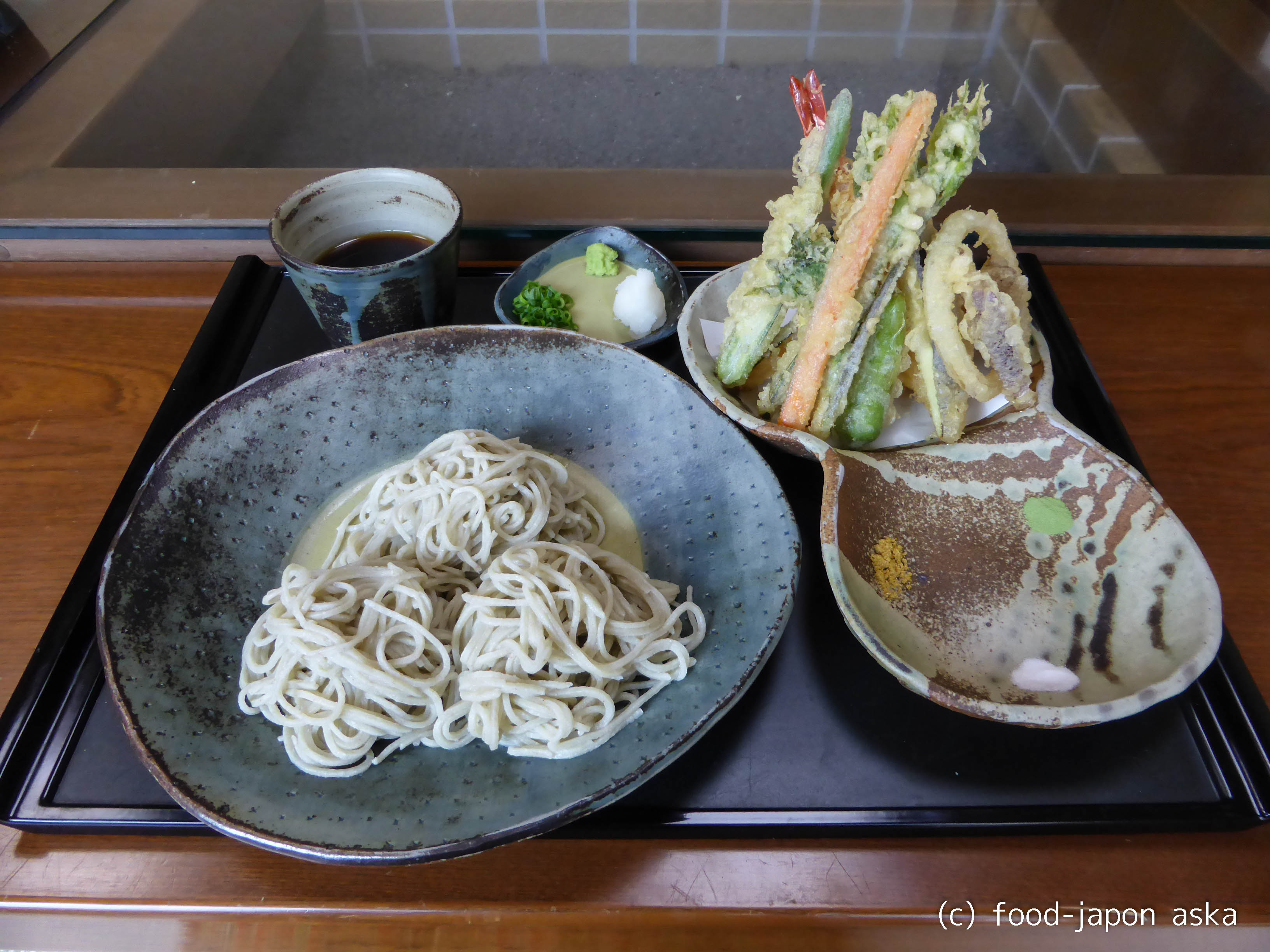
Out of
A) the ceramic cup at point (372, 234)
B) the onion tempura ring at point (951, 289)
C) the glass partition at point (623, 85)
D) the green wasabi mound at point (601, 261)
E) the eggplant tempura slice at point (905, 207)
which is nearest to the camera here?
the eggplant tempura slice at point (905, 207)

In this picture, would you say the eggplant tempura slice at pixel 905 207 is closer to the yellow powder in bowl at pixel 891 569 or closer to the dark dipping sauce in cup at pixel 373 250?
the yellow powder in bowl at pixel 891 569

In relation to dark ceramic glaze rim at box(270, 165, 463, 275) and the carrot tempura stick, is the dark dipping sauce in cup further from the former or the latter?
the carrot tempura stick

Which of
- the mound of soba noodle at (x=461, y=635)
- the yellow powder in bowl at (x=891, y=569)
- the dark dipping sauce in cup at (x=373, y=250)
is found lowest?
the yellow powder in bowl at (x=891, y=569)

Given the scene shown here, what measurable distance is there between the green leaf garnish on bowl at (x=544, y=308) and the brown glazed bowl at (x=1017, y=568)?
0.28m

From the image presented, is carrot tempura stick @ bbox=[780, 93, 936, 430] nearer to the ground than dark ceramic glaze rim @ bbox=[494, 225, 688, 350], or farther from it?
farther from it

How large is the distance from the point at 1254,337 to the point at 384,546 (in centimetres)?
179

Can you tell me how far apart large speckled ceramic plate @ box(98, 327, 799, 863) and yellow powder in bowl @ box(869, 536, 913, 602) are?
0.69 ft

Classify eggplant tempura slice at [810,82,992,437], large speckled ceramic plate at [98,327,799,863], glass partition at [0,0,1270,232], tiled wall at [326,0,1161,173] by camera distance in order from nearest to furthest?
large speckled ceramic plate at [98,327,799,863], eggplant tempura slice at [810,82,992,437], glass partition at [0,0,1270,232], tiled wall at [326,0,1161,173]

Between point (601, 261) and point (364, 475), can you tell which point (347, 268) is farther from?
point (601, 261)

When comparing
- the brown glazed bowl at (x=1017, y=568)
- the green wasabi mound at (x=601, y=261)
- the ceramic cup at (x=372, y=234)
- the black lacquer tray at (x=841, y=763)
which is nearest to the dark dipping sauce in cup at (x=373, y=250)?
the ceramic cup at (x=372, y=234)

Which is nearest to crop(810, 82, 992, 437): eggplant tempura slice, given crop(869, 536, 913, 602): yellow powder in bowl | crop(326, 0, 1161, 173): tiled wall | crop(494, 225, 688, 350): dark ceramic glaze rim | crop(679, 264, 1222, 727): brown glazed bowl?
crop(679, 264, 1222, 727): brown glazed bowl

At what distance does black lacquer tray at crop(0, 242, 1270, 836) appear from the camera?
3.06 ft

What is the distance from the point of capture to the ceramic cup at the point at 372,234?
129cm

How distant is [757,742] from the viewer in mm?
1006
